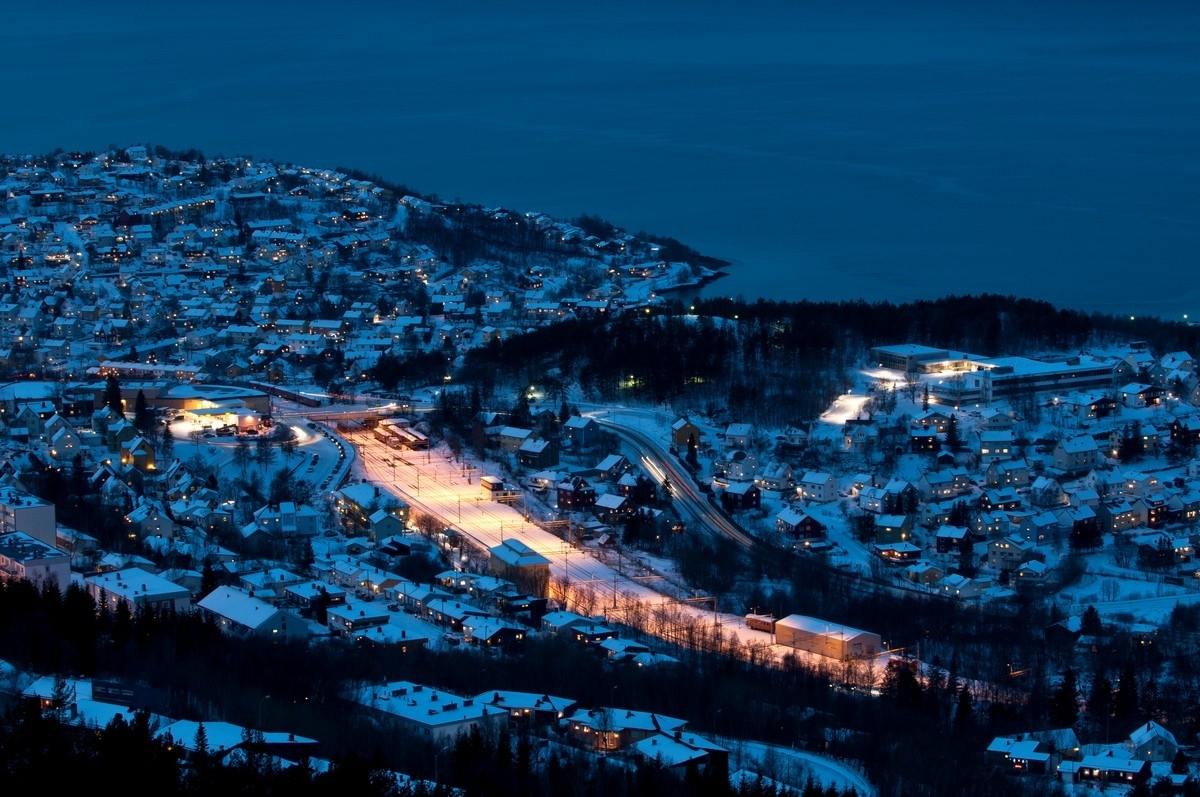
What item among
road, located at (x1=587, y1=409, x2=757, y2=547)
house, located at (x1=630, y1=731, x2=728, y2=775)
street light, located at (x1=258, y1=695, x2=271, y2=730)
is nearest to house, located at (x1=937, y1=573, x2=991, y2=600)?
road, located at (x1=587, y1=409, x2=757, y2=547)

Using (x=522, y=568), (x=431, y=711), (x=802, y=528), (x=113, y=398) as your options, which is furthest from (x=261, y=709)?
(x=113, y=398)

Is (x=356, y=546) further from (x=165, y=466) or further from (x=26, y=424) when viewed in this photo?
(x=26, y=424)

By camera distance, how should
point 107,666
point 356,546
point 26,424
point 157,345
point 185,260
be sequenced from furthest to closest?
point 185,260 < point 157,345 < point 26,424 < point 356,546 < point 107,666

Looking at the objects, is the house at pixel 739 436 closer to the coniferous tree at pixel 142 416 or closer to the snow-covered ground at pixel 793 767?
the coniferous tree at pixel 142 416

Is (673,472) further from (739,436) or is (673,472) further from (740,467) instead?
(739,436)

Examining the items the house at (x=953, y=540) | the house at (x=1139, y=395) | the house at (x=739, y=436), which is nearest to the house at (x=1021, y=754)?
the house at (x=953, y=540)

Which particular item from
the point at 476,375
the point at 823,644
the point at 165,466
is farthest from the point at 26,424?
the point at 823,644

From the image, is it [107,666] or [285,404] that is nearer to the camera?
[107,666]

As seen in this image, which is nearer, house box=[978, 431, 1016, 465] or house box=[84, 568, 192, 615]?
house box=[84, 568, 192, 615]

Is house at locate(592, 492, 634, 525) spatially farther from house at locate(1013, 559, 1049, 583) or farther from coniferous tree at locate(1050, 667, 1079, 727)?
coniferous tree at locate(1050, 667, 1079, 727)
